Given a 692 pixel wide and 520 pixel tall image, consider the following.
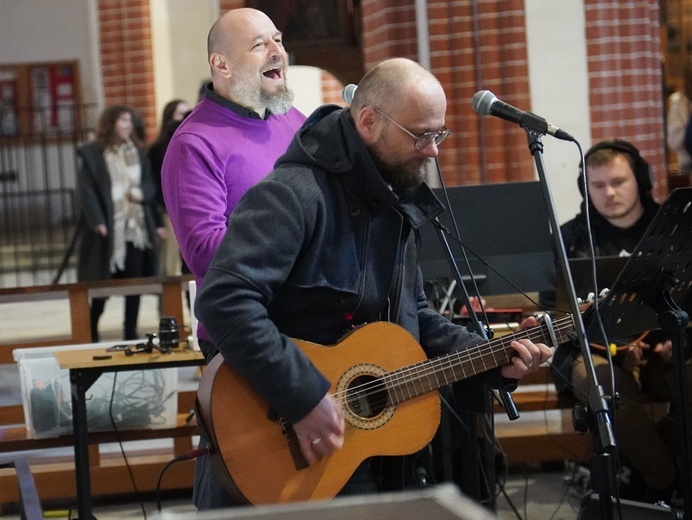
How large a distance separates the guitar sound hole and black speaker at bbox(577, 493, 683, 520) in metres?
1.27

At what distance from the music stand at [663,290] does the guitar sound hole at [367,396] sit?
62 centimetres

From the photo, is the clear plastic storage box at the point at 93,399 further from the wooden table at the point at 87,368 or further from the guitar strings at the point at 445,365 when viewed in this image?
the guitar strings at the point at 445,365

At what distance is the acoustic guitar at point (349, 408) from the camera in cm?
291

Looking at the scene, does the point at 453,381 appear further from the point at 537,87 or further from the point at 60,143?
the point at 60,143

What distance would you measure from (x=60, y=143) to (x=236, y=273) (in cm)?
1561

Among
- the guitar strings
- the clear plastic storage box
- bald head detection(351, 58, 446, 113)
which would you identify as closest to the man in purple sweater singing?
the guitar strings

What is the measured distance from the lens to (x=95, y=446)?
17.4 feet

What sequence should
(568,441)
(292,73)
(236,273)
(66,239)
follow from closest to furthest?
(236,273) → (568,441) → (292,73) → (66,239)

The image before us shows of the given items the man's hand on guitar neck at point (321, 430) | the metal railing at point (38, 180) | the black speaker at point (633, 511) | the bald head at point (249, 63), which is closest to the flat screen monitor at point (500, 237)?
the black speaker at point (633, 511)

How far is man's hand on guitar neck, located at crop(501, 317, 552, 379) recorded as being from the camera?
10.3 feet

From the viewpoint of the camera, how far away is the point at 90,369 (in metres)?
4.20

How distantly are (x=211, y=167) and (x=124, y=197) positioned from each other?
5271 mm

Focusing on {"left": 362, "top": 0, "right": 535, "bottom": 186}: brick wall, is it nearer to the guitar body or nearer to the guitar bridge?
the guitar body

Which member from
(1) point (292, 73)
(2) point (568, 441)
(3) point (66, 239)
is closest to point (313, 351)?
(2) point (568, 441)
